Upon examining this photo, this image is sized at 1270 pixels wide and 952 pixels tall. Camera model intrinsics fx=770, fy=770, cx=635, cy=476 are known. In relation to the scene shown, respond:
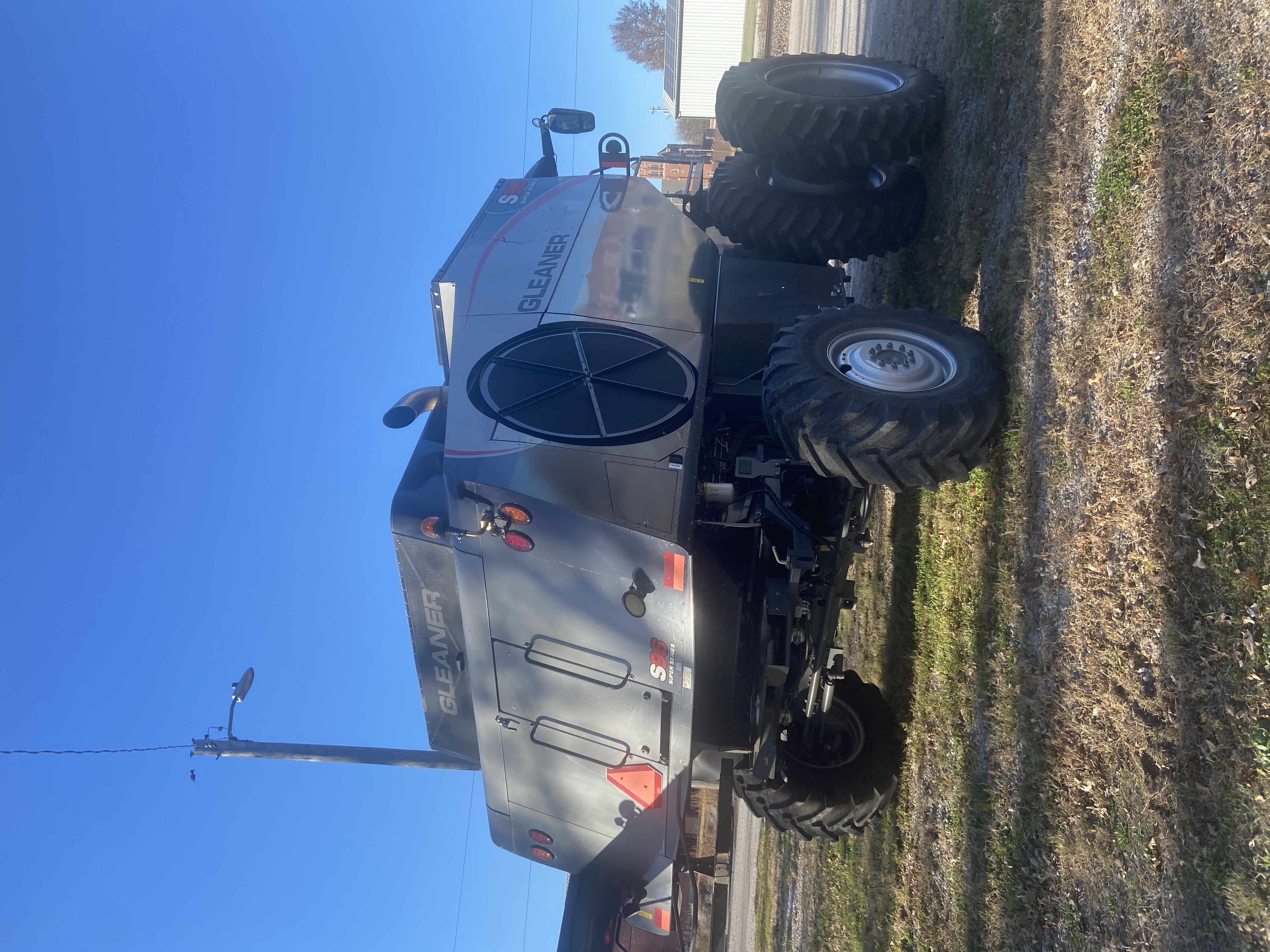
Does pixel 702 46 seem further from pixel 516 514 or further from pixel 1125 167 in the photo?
pixel 516 514

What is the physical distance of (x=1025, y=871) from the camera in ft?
11.9

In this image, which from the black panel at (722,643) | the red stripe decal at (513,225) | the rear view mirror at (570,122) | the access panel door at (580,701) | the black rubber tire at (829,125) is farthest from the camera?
the rear view mirror at (570,122)

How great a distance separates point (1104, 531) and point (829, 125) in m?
3.05

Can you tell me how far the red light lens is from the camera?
3877 mm

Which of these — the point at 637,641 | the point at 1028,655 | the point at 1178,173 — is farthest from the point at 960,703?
the point at 1178,173

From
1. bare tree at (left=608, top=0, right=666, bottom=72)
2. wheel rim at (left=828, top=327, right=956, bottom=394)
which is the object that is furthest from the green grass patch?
bare tree at (left=608, top=0, right=666, bottom=72)

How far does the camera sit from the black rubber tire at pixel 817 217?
535 cm

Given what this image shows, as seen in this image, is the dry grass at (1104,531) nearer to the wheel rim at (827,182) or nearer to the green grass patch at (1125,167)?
the green grass patch at (1125,167)

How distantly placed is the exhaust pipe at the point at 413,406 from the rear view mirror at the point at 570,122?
8.89 feet

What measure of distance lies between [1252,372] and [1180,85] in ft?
4.50

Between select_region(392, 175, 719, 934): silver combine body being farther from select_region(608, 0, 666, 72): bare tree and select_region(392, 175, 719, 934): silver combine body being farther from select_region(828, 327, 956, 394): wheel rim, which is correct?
select_region(608, 0, 666, 72): bare tree

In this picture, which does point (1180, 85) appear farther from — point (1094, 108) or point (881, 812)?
point (881, 812)

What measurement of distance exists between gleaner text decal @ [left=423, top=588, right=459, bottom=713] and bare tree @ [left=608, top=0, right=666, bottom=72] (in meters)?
36.4

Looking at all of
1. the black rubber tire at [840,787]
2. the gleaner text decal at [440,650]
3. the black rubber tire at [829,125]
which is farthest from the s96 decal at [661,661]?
the black rubber tire at [829,125]
